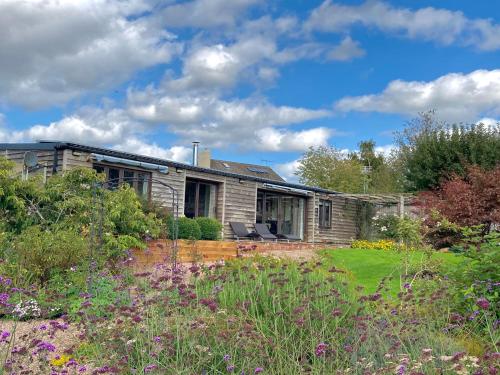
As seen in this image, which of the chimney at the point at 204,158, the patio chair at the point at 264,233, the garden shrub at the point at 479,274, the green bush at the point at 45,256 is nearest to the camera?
the garden shrub at the point at 479,274

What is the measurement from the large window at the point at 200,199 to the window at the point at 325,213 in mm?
6830

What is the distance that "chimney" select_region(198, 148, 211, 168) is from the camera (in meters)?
30.0

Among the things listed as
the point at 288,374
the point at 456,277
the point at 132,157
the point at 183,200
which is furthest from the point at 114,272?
the point at 183,200

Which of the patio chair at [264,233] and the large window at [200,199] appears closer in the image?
the large window at [200,199]

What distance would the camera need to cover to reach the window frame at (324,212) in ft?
78.3

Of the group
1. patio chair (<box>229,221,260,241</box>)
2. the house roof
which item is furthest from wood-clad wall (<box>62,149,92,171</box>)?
the house roof

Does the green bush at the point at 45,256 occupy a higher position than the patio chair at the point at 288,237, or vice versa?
the patio chair at the point at 288,237

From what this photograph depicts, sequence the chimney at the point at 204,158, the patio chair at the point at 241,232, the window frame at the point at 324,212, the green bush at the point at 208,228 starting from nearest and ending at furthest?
the green bush at the point at 208,228, the patio chair at the point at 241,232, the window frame at the point at 324,212, the chimney at the point at 204,158

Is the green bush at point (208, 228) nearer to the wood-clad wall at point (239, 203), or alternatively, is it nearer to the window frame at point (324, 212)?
the wood-clad wall at point (239, 203)

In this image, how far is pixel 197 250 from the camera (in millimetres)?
10672

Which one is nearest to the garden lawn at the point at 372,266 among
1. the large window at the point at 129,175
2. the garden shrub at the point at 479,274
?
the garden shrub at the point at 479,274

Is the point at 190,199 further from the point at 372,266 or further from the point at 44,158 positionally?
the point at 372,266

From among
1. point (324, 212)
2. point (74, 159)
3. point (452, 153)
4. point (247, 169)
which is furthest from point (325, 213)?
point (74, 159)

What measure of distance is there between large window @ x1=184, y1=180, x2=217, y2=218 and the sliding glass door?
15.3 ft
